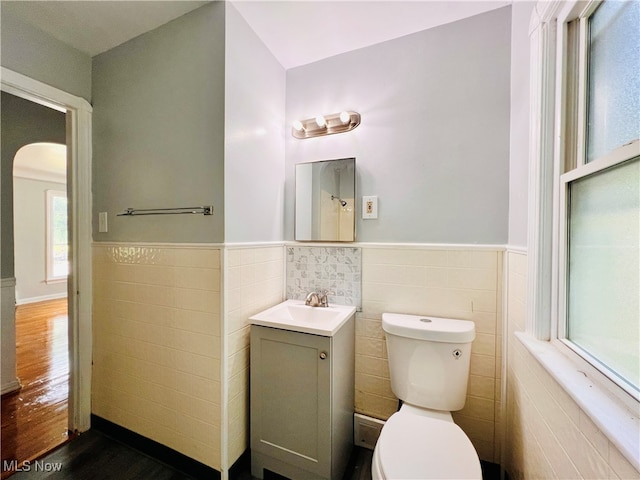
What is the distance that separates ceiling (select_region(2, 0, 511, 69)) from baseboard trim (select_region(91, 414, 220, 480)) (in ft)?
7.60

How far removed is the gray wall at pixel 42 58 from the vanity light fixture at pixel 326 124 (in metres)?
1.36

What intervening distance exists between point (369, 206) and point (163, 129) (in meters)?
1.25

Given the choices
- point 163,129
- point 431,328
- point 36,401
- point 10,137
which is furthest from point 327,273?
point 10,137

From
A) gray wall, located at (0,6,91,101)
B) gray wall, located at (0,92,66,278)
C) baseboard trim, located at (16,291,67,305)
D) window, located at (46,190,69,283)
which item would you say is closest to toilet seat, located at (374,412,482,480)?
gray wall, located at (0,6,91,101)

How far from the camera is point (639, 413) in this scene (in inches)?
21.1

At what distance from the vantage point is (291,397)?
1.30m

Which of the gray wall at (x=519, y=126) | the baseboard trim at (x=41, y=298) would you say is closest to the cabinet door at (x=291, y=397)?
the gray wall at (x=519, y=126)

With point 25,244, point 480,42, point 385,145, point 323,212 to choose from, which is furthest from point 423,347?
point 25,244

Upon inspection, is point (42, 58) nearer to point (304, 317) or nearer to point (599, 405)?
point (304, 317)

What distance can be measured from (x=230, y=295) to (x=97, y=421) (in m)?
1.34

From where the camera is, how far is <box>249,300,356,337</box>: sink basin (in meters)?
1.25

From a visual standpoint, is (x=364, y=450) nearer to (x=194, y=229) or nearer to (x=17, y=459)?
(x=194, y=229)
